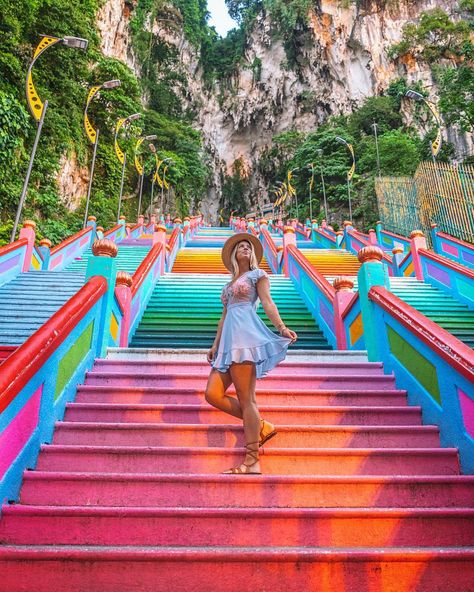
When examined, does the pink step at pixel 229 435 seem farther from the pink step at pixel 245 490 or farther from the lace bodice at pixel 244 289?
the lace bodice at pixel 244 289

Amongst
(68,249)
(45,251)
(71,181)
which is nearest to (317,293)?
(45,251)

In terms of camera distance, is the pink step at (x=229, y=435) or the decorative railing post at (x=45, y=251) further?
the decorative railing post at (x=45, y=251)

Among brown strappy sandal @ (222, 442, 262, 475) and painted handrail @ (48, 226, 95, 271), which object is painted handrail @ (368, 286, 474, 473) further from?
painted handrail @ (48, 226, 95, 271)

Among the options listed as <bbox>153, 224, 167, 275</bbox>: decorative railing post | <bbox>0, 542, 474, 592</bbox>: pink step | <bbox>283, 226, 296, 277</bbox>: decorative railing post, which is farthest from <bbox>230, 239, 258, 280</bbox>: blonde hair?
<bbox>283, 226, 296, 277</bbox>: decorative railing post

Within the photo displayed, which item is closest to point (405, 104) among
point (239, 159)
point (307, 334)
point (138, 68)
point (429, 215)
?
point (239, 159)

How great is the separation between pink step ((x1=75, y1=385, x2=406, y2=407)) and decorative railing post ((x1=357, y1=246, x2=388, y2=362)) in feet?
2.84

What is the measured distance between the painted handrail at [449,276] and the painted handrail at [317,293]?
2.52 metres

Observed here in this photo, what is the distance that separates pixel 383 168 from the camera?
87.1 feet

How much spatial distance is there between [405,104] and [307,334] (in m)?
34.5

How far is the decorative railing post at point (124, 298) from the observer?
4.95m

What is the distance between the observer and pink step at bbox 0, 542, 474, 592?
1.81 m

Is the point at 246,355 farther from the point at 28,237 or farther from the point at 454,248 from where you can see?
the point at 454,248

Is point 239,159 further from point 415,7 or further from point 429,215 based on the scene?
point 429,215

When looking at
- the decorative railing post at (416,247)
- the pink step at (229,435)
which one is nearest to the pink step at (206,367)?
the pink step at (229,435)
